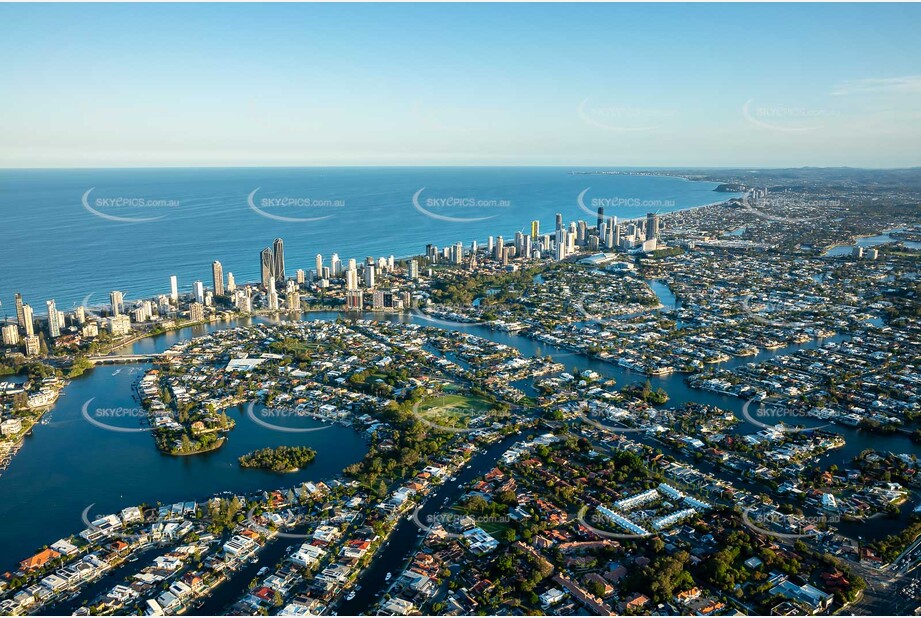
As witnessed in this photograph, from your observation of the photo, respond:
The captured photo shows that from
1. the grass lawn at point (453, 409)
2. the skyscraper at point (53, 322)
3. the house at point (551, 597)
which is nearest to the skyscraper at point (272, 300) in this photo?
the skyscraper at point (53, 322)

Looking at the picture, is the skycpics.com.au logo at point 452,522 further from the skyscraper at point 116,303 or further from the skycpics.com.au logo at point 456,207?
the skycpics.com.au logo at point 456,207

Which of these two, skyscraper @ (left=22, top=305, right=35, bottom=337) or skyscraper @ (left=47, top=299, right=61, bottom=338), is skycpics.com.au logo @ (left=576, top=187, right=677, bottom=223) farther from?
skyscraper @ (left=22, top=305, right=35, bottom=337)

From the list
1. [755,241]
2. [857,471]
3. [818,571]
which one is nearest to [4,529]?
[818,571]

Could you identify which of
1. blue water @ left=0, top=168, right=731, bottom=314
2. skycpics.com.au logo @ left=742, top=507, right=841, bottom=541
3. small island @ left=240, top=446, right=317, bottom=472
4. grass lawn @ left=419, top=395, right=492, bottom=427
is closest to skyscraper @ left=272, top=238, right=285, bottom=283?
blue water @ left=0, top=168, right=731, bottom=314

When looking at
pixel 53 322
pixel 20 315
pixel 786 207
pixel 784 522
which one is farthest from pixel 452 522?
pixel 786 207

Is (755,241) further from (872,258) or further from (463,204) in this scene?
(463,204)
